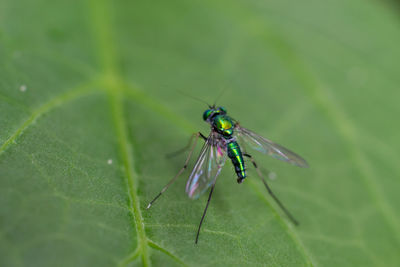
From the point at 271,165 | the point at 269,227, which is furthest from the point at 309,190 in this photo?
the point at 269,227

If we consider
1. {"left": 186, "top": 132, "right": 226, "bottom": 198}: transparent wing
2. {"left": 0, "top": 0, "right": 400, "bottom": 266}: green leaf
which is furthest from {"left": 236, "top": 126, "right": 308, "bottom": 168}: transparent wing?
{"left": 186, "top": 132, "right": 226, "bottom": 198}: transparent wing

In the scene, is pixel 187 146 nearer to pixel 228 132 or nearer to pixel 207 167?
pixel 228 132

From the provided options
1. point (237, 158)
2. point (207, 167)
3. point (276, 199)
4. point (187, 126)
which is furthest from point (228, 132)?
point (276, 199)

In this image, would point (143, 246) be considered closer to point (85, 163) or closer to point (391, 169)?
point (85, 163)

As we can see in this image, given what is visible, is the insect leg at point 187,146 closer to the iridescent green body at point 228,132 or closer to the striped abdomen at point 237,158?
the iridescent green body at point 228,132

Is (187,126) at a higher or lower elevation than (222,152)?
lower

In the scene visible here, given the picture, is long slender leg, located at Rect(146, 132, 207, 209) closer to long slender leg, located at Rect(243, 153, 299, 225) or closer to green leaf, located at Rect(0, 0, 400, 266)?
green leaf, located at Rect(0, 0, 400, 266)

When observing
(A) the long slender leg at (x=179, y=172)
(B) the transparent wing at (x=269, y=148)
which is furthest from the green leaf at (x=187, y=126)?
(B) the transparent wing at (x=269, y=148)
